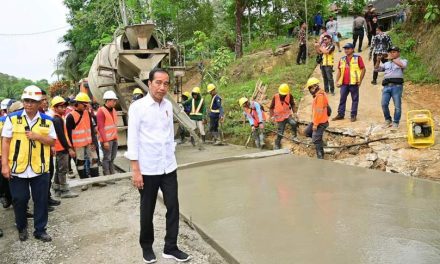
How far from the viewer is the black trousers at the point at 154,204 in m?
3.24

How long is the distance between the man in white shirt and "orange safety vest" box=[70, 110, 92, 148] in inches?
129

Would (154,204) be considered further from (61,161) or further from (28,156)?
(61,161)

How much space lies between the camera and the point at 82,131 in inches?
243

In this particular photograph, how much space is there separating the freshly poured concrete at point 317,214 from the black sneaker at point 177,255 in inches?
12.8


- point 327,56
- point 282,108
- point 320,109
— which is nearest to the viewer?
point 320,109

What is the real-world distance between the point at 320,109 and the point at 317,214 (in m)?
3.21

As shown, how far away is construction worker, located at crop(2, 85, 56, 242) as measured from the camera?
4012 millimetres

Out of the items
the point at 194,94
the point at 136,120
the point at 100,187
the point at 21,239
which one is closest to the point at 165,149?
the point at 136,120

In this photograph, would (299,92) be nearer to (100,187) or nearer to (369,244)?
(100,187)

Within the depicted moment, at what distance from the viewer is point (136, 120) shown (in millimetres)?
3189

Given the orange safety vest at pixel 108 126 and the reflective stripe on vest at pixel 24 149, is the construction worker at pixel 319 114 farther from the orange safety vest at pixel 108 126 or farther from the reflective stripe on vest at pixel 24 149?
the reflective stripe on vest at pixel 24 149

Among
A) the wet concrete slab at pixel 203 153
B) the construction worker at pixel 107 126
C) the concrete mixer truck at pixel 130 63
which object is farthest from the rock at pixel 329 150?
the construction worker at pixel 107 126

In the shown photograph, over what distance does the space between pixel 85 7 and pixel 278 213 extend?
84.8 ft

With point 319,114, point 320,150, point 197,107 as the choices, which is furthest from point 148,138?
point 197,107
